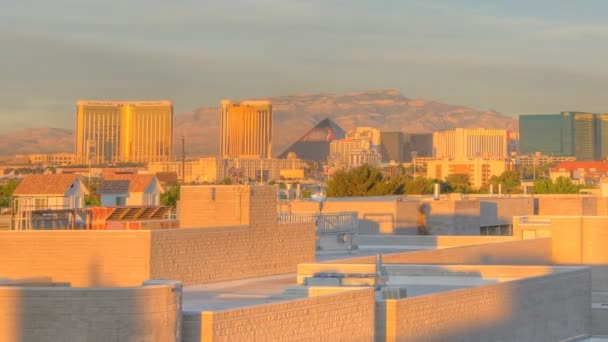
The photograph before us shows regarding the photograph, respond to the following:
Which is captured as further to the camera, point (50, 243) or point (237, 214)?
point (237, 214)

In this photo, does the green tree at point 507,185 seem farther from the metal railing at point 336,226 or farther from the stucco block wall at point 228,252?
the stucco block wall at point 228,252

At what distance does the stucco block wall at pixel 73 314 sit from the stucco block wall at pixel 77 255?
6.29 meters

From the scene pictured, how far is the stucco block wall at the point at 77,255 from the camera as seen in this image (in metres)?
23.5

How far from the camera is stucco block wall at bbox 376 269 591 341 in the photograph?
2353 cm

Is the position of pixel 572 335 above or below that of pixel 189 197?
below

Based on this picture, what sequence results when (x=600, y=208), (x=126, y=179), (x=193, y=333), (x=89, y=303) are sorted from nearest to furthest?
1. (x=89, y=303)
2. (x=193, y=333)
3. (x=600, y=208)
4. (x=126, y=179)

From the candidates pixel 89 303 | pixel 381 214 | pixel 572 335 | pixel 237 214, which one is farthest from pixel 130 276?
pixel 381 214

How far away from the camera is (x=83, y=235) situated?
77.6 ft

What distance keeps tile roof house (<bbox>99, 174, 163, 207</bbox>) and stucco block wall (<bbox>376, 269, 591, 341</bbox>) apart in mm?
41007

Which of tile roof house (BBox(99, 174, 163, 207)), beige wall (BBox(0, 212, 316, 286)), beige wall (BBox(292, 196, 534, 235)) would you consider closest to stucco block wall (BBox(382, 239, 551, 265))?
beige wall (BBox(0, 212, 316, 286))

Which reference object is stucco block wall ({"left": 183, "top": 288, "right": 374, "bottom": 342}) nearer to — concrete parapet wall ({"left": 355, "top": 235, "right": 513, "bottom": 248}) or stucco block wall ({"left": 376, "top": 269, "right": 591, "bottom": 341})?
stucco block wall ({"left": 376, "top": 269, "right": 591, "bottom": 341})

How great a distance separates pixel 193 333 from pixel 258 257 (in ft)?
30.4

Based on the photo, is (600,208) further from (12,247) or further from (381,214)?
(12,247)

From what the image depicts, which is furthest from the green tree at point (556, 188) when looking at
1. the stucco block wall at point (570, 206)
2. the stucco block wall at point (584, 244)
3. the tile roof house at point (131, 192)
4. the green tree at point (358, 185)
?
the stucco block wall at point (584, 244)
